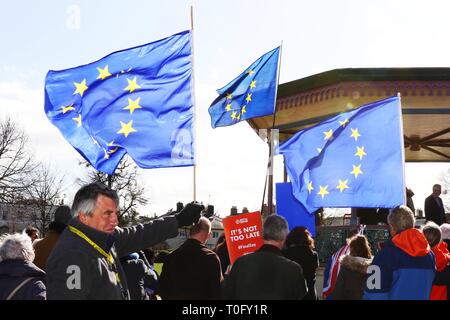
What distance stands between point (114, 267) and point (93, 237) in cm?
25

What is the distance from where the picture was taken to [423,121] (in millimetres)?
14969

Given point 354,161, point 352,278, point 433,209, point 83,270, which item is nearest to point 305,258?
point 352,278

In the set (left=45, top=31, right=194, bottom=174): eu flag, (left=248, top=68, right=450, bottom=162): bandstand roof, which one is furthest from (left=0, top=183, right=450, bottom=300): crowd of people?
(left=248, top=68, right=450, bottom=162): bandstand roof

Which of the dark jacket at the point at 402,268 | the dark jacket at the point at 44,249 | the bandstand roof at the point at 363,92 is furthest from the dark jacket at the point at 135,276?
the bandstand roof at the point at 363,92

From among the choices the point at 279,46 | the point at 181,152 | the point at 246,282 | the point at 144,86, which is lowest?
the point at 246,282

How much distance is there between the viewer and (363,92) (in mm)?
12672

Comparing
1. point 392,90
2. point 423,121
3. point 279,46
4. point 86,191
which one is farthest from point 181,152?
point 423,121

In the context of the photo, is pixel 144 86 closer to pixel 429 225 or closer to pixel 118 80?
pixel 118 80

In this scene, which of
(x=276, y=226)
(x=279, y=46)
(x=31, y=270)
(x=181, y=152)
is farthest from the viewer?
(x=279, y=46)

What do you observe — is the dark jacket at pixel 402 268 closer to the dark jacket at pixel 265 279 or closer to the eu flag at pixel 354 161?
the dark jacket at pixel 265 279

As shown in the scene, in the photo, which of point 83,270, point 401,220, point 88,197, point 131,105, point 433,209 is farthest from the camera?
point 433,209

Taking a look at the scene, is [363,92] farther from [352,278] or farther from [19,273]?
[19,273]

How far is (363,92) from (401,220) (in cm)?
731

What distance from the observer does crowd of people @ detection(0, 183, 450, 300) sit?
3.74m
